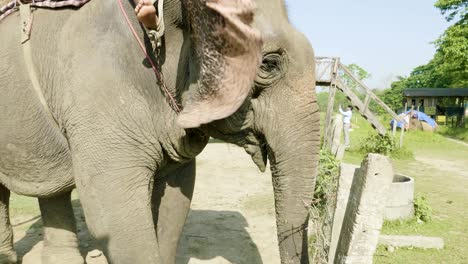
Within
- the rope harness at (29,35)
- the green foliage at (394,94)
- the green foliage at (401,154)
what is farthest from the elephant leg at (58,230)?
the green foliage at (394,94)

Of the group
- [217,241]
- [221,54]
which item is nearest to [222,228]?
[217,241]

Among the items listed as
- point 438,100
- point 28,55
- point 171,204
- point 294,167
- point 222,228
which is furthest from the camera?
point 438,100

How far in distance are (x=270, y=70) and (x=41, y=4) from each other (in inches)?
51.2

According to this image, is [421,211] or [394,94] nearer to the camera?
[421,211]

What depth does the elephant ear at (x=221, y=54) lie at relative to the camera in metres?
1.46

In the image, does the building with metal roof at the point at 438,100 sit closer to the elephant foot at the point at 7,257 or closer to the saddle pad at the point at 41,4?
the elephant foot at the point at 7,257

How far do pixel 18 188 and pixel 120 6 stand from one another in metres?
1.31

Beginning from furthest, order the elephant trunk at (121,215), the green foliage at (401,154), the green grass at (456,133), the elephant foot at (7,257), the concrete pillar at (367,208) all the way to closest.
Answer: the green grass at (456,133) < the green foliage at (401,154) < the elephant foot at (7,257) < the elephant trunk at (121,215) < the concrete pillar at (367,208)

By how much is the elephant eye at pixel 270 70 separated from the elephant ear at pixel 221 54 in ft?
0.49

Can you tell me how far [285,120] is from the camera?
1.74m

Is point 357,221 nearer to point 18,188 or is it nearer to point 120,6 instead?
point 120,6

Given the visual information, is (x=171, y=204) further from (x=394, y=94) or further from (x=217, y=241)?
(x=394, y=94)

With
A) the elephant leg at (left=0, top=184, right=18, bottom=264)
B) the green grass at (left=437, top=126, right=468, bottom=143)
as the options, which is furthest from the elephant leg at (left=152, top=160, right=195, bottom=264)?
the green grass at (left=437, top=126, right=468, bottom=143)

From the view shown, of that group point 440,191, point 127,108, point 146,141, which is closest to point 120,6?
point 127,108
